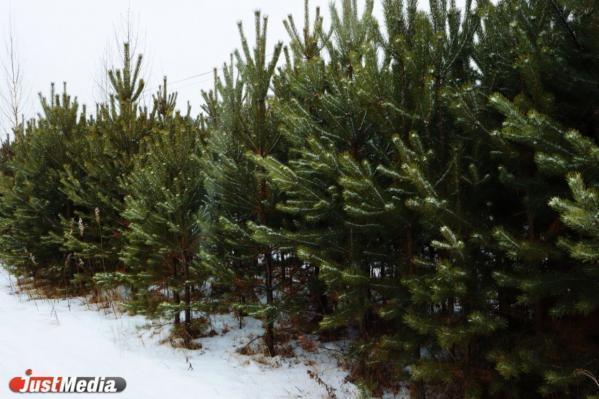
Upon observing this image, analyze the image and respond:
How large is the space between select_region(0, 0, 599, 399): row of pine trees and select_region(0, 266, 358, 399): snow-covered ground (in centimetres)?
53

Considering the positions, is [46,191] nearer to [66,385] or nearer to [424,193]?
[66,385]

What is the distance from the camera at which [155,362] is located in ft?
19.6

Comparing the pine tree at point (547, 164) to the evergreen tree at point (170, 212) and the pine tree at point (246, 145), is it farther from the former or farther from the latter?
the evergreen tree at point (170, 212)

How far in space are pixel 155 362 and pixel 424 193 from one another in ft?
15.3

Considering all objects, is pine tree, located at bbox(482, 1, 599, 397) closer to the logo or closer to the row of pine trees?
the row of pine trees

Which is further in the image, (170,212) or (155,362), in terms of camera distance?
(170,212)

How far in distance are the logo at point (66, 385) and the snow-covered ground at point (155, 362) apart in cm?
12

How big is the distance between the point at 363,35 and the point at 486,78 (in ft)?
6.49

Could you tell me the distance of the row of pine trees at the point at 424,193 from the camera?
128 inches

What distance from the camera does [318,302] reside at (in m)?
6.69

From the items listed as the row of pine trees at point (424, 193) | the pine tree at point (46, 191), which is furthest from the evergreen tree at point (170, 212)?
the pine tree at point (46, 191)

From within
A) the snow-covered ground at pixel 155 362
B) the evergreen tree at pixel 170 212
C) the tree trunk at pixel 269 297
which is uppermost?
the evergreen tree at pixel 170 212

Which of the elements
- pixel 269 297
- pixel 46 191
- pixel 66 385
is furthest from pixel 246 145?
pixel 46 191

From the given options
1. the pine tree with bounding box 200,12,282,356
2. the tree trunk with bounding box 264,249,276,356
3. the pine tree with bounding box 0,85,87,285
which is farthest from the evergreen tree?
the pine tree with bounding box 0,85,87,285
